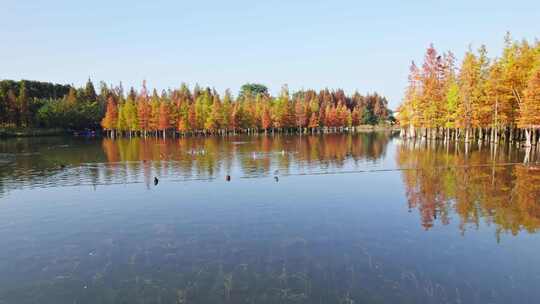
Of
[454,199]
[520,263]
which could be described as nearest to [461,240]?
[520,263]

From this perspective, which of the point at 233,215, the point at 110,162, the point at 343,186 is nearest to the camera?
the point at 233,215

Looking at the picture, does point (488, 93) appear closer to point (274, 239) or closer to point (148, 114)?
point (274, 239)

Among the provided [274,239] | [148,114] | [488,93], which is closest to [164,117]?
[148,114]

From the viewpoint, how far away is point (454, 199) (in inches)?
969

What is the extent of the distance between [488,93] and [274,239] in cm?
6179

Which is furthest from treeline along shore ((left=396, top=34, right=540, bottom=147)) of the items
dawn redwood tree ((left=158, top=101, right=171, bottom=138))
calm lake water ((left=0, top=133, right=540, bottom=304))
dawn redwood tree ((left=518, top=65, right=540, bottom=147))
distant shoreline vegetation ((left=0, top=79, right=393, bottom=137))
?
dawn redwood tree ((left=158, top=101, right=171, bottom=138))

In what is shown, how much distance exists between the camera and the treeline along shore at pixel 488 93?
187ft

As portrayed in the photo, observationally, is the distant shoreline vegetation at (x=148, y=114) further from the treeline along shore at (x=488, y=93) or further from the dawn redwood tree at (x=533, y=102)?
the dawn redwood tree at (x=533, y=102)

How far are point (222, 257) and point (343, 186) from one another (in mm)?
17553

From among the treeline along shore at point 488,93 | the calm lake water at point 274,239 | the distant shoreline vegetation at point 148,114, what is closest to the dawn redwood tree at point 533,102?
the treeline along shore at point 488,93

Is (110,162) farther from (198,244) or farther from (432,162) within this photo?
(432,162)

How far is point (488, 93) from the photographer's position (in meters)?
63.6

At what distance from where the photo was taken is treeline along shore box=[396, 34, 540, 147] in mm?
56875

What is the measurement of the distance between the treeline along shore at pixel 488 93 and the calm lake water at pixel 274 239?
95.0 feet
